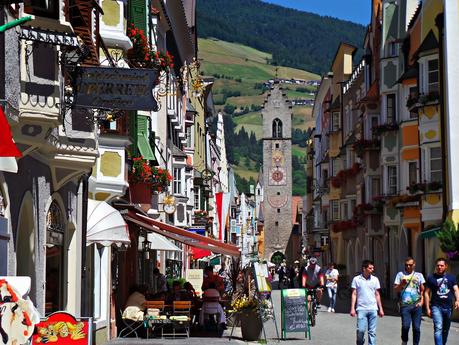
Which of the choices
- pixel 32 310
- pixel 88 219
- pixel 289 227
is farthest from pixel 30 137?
pixel 289 227

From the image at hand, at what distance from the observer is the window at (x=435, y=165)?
3888cm

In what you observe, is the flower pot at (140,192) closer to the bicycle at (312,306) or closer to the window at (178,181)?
the bicycle at (312,306)

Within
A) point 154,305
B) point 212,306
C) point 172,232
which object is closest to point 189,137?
point 212,306

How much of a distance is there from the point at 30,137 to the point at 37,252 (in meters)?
2.77

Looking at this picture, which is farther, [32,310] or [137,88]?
[137,88]

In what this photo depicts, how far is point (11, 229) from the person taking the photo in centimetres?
1388

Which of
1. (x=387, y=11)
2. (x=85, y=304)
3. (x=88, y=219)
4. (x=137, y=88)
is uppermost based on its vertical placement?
(x=387, y=11)

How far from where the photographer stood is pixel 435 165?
128 feet

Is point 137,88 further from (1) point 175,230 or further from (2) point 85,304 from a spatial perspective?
(1) point 175,230

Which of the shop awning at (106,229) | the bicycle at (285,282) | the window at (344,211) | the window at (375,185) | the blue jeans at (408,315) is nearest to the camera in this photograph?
the blue jeans at (408,315)

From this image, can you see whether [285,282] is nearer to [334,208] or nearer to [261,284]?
[334,208]

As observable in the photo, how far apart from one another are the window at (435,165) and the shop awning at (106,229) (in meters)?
19.9

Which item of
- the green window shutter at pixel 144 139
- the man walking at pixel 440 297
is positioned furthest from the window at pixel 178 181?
the man walking at pixel 440 297

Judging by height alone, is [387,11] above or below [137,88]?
above
